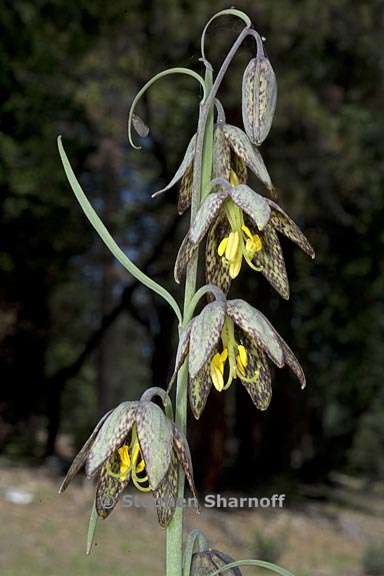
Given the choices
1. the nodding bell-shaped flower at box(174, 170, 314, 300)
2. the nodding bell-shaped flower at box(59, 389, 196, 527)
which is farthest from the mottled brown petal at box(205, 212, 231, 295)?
the nodding bell-shaped flower at box(59, 389, 196, 527)

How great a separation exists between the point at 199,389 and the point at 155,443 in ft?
0.16

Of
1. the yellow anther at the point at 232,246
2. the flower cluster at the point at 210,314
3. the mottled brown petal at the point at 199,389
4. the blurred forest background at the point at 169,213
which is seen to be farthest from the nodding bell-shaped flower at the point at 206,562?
the blurred forest background at the point at 169,213

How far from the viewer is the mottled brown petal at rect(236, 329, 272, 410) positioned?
65 centimetres

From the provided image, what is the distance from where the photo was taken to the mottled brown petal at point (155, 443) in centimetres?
59

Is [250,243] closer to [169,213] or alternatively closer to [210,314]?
[210,314]

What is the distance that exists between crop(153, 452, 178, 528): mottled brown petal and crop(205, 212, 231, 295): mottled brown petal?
5.4 inches

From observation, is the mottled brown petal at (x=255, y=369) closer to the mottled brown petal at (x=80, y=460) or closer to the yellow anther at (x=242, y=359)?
the yellow anther at (x=242, y=359)

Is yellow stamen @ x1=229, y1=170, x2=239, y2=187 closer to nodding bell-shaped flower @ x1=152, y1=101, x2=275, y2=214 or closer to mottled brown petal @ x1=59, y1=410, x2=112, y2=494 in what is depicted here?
nodding bell-shaped flower @ x1=152, y1=101, x2=275, y2=214

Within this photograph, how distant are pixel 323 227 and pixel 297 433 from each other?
1.63 metres

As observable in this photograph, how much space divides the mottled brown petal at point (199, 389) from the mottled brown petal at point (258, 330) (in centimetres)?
4

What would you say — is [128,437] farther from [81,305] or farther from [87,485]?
[81,305]

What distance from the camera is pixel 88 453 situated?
0.62 meters

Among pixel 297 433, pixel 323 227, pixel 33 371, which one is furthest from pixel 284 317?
pixel 33 371

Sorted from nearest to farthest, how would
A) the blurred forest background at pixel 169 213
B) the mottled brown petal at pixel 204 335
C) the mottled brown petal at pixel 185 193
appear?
the mottled brown petal at pixel 204 335, the mottled brown petal at pixel 185 193, the blurred forest background at pixel 169 213
